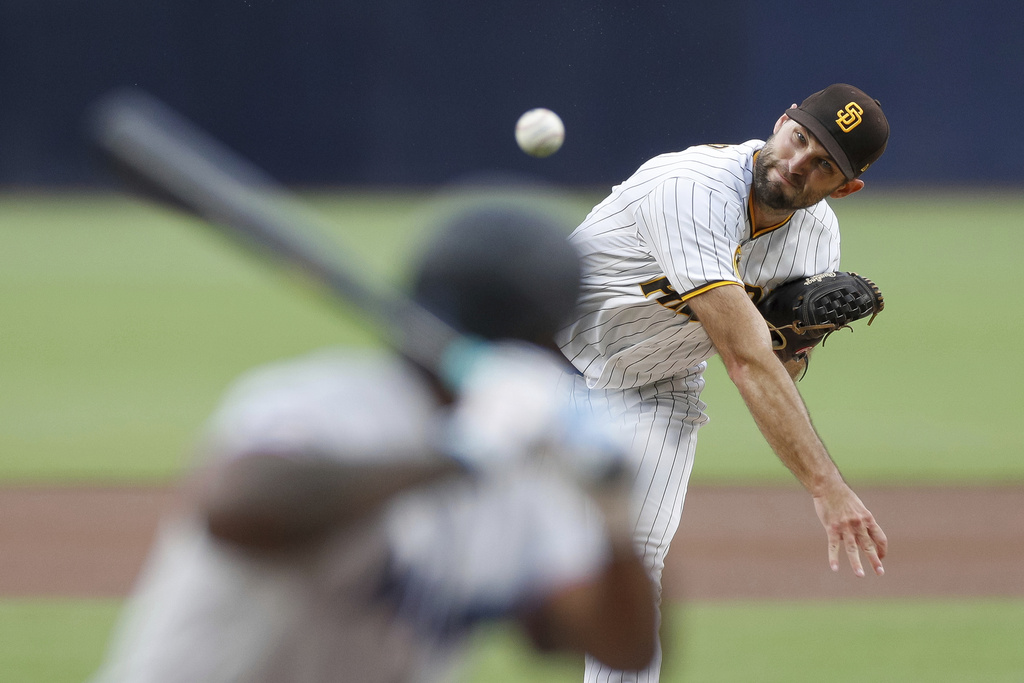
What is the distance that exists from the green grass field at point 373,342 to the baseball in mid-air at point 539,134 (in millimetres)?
1141

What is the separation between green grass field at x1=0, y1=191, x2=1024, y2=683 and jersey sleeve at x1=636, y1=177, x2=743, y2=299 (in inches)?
35.7

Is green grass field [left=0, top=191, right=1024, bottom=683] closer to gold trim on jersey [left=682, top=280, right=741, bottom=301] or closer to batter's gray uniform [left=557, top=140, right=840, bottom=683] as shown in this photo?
batter's gray uniform [left=557, top=140, right=840, bottom=683]

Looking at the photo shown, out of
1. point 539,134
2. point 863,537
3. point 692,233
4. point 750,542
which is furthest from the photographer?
point 539,134

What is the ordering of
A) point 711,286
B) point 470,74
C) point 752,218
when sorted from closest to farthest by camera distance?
1. point 711,286
2. point 752,218
3. point 470,74

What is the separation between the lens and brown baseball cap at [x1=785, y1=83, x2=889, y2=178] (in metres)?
3.66

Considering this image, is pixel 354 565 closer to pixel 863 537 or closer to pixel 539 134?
pixel 863 537

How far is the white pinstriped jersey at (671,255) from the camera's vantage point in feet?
12.3

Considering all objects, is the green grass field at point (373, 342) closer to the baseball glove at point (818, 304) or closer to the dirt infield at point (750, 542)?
the dirt infield at point (750, 542)

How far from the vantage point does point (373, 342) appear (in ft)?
39.2

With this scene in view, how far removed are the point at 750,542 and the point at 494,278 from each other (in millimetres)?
5307

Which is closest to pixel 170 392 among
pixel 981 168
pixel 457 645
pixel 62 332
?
pixel 62 332

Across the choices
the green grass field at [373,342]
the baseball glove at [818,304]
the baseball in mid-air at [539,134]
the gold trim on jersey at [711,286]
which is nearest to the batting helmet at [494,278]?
the green grass field at [373,342]

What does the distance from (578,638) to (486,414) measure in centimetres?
44

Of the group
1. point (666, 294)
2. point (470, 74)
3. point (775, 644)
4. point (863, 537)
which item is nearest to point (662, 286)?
point (666, 294)
